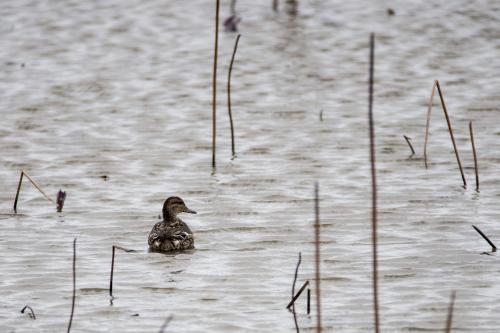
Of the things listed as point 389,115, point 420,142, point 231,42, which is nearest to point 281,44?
point 231,42

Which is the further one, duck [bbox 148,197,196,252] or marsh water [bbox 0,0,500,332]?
duck [bbox 148,197,196,252]

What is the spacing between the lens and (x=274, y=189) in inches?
396

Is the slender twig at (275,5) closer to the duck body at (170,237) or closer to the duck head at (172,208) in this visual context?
the duck head at (172,208)

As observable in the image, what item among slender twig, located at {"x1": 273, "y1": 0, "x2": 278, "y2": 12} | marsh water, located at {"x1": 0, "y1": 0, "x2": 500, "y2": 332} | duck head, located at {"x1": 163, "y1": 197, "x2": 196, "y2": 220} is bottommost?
slender twig, located at {"x1": 273, "y1": 0, "x2": 278, "y2": 12}

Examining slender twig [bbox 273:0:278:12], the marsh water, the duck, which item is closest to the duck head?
the duck

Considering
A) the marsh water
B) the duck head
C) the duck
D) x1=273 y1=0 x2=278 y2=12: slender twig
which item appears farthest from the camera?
x1=273 y1=0 x2=278 y2=12: slender twig

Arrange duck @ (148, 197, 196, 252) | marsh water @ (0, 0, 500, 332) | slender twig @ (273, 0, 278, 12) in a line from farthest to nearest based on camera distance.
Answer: slender twig @ (273, 0, 278, 12) < duck @ (148, 197, 196, 252) < marsh water @ (0, 0, 500, 332)

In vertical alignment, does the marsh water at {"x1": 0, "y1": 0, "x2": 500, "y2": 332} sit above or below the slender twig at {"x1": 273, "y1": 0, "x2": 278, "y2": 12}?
above

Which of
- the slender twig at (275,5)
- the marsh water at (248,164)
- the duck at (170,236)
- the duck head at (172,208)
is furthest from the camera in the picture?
the slender twig at (275,5)

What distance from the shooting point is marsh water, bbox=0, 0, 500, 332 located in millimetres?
7121

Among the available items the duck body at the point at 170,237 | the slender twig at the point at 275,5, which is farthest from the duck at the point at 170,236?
the slender twig at the point at 275,5

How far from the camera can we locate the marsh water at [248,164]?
280 inches

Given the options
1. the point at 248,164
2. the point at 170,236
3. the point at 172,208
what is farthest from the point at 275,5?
the point at 170,236

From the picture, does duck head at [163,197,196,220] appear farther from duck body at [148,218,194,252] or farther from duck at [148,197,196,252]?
duck body at [148,218,194,252]
